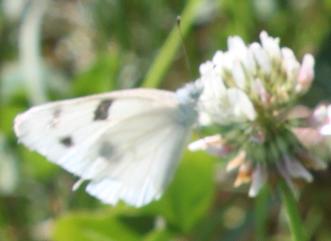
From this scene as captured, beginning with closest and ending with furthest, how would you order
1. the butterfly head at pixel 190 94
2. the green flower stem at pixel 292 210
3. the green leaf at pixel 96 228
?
the green flower stem at pixel 292 210
the butterfly head at pixel 190 94
the green leaf at pixel 96 228

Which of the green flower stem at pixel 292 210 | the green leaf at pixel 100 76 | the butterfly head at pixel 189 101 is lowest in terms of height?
the green flower stem at pixel 292 210

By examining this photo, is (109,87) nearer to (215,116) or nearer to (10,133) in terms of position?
(10,133)

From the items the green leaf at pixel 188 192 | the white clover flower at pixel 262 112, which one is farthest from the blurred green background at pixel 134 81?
the white clover flower at pixel 262 112

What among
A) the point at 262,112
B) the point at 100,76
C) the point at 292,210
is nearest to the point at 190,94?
the point at 262,112

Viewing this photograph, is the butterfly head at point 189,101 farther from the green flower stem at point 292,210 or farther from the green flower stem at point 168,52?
the green flower stem at point 168,52

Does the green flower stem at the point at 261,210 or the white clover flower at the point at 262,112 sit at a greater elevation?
the green flower stem at the point at 261,210

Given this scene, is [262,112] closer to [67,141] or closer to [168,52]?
[67,141]

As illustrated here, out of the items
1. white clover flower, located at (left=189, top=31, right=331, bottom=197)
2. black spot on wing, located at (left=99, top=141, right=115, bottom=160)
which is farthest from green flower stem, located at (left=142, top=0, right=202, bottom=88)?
white clover flower, located at (left=189, top=31, right=331, bottom=197)

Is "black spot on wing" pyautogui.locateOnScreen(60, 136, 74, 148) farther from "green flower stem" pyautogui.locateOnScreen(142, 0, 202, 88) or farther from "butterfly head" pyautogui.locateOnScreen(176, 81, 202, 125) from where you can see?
"green flower stem" pyautogui.locateOnScreen(142, 0, 202, 88)
